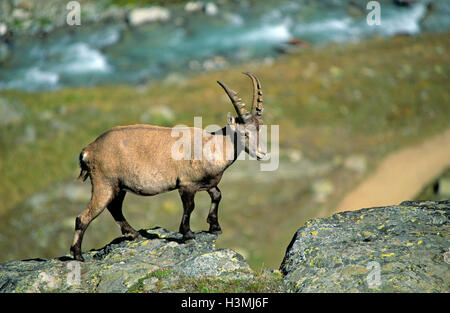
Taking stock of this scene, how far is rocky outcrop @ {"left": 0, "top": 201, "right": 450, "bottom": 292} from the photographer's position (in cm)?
1188

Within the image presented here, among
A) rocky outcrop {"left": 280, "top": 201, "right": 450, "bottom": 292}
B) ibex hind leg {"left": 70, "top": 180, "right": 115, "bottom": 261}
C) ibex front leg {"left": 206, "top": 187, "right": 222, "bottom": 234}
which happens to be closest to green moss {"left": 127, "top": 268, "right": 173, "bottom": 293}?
ibex hind leg {"left": 70, "top": 180, "right": 115, "bottom": 261}

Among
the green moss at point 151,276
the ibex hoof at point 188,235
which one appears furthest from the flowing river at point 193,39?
the green moss at point 151,276

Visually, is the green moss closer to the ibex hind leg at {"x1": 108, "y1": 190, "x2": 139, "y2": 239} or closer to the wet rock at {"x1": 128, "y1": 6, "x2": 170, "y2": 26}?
the ibex hind leg at {"x1": 108, "y1": 190, "x2": 139, "y2": 239}

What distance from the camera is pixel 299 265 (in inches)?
510

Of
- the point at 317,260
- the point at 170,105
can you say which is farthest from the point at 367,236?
the point at 170,105

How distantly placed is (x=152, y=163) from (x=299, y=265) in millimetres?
5063

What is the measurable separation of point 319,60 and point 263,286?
4115 cm

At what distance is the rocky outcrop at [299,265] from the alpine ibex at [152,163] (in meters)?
1.36

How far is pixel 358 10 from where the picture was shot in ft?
221

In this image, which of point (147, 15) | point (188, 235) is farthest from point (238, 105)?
point (147, 15)

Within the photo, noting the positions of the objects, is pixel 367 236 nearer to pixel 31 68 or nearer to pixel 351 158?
pixel 351 158

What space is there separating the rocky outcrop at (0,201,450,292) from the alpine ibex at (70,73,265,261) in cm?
136

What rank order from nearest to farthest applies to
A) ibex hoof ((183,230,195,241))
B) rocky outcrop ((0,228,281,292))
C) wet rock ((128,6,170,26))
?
1. rocky outcrop ((0,228,281,292))
2. ibex hoof ((183,230,195,241))
3. wet rock ((128,6,170,26))

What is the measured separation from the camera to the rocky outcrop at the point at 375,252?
11.6 m
